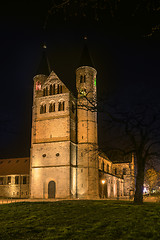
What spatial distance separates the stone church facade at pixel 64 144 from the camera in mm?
41625

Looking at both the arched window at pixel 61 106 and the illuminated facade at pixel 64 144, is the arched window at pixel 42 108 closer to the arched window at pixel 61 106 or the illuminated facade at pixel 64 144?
the illuminated facade at pixel 64 144

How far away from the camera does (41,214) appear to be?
16.2m

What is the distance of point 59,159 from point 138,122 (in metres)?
22.4

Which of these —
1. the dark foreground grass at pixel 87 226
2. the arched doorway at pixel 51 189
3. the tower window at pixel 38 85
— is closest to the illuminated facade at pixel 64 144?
the arched doorway at pixel 51 189

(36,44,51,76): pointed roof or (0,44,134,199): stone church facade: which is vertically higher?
(36,44,51,76): pointed roof

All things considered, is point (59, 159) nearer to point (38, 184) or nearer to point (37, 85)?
point (38, 184)

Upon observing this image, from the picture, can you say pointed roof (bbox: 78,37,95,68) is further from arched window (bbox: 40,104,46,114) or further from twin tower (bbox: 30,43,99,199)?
arched window (bbox: 40,104,46,114)

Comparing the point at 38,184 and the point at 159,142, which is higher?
the point at 159,142

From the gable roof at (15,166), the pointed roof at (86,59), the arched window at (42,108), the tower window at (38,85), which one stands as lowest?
the gable roof at (15,166)

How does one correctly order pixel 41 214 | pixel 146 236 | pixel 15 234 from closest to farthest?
pixel 146 236
pixel 15 234
pixel 41 214

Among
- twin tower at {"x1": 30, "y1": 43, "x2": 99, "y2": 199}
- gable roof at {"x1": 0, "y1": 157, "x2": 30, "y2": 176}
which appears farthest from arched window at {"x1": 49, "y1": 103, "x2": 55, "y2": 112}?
gable roof at {"x1": 0, "y1": 157, "x2": 30, "y2": 176}

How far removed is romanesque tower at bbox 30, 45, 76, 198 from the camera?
41.4 meters

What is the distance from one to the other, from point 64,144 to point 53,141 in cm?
216

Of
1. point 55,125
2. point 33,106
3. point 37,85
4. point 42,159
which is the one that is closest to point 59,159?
point 42,159
